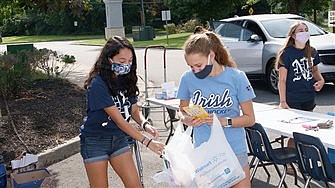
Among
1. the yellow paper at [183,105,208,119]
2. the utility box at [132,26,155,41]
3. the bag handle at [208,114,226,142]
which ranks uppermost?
the yellow paper at [183,105,208,119]

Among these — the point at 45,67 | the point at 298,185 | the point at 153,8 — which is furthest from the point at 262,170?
the point at 153,8

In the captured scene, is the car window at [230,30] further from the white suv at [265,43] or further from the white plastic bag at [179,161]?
the white plastic bag at [179,161]

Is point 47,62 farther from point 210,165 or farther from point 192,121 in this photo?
point 210,165

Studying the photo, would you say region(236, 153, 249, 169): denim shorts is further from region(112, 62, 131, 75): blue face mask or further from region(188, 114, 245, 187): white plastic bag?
region(112, 62, 131, 75): blue face mask

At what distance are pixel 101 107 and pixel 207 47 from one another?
95 cm

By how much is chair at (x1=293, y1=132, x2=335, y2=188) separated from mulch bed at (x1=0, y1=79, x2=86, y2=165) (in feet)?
12.8

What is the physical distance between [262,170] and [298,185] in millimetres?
652

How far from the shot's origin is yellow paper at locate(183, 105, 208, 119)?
341cm

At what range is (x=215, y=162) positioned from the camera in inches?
132

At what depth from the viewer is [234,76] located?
3512 mm

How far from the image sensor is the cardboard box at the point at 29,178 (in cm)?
504

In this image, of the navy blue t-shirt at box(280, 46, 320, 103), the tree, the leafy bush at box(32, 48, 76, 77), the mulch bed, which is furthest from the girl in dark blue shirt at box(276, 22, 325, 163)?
the tree

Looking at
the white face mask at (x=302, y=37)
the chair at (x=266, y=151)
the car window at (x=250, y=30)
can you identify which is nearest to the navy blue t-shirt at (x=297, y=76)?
the white face mask at (x=302, y=37)

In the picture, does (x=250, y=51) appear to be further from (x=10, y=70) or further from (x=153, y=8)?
(x=153, y=8)
